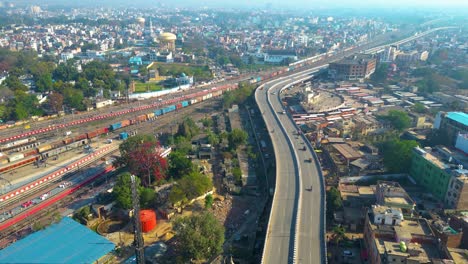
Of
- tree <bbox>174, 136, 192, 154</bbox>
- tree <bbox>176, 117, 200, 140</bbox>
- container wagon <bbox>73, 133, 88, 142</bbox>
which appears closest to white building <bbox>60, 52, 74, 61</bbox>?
container wagon <bbox>73, 133, 88, 142</bbox>

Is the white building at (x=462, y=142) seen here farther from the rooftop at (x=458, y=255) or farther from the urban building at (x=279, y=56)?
the urban building at (x=279, y=56)

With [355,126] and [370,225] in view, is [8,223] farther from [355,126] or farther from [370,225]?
[355,126]

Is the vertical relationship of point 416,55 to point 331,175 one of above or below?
above

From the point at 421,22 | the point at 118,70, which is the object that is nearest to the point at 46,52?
the point at 118,70

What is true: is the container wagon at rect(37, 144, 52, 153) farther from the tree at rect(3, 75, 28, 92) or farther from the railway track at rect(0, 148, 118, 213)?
the tree at rect(3, 75, 28, 92)

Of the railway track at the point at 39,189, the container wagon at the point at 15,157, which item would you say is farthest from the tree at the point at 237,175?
the container wagon at the point at 15,157

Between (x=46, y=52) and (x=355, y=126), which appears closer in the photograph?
(x=355, y=126)

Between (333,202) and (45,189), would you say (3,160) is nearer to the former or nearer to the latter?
(45,189)
